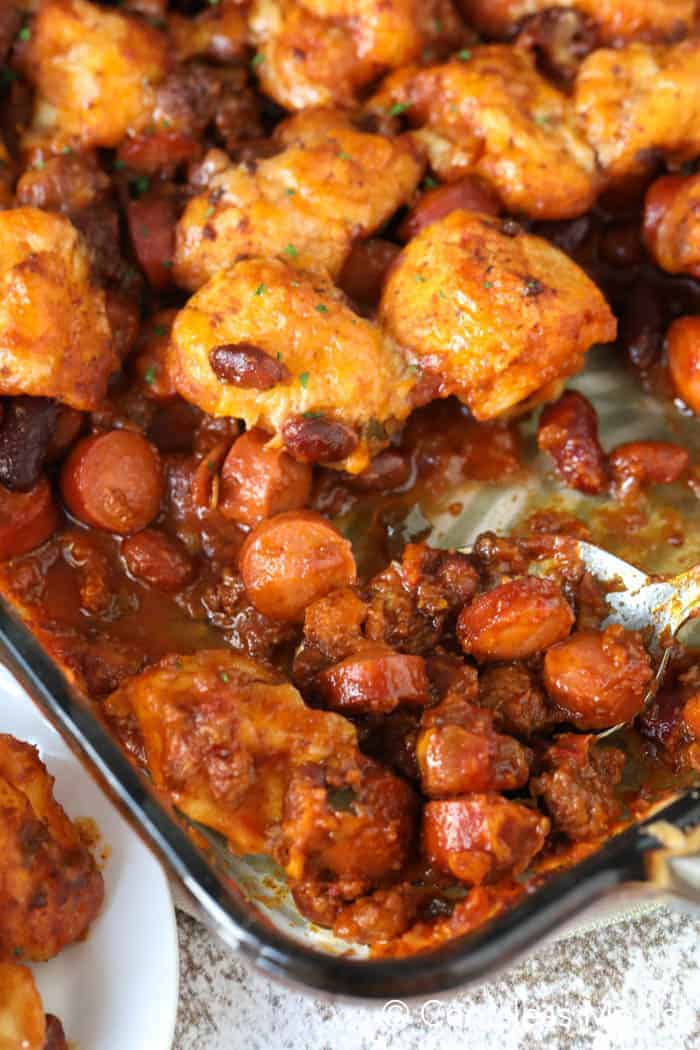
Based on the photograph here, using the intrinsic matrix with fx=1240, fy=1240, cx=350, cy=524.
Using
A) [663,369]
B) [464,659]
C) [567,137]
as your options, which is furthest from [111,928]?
[567,137]

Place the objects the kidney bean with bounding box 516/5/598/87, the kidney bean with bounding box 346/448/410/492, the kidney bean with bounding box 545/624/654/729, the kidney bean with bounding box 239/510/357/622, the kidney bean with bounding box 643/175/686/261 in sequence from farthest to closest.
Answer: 1. the kidney bean with bounding box 516/5/598/87
2. the kidney bean with bounding box 643/175/686/261
3. the kidney bean with bounding box 346/448/410/492
4. the kidney bean with bounding box 239/510/357/622
5. the kidney bean with bounding box 545/624/654/729


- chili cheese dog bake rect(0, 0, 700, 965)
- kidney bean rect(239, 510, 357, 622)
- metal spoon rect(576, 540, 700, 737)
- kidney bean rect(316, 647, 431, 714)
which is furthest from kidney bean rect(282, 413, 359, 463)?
metal spoon rect(576, 540, 700, 737)

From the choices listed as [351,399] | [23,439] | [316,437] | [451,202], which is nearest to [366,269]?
[451,202]

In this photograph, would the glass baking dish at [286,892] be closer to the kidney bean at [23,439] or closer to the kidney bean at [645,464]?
the kidney bean at [23,439]

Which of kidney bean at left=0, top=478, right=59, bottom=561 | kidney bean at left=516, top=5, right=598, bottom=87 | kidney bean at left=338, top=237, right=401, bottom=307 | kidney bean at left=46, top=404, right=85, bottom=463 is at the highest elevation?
kidney bean at left=516, top=5, right=598, bottom=87

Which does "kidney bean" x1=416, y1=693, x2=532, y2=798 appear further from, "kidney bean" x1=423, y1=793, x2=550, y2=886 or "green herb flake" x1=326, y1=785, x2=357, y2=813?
"green herb flake" x1=326, y1=785, x2=357, y2=813

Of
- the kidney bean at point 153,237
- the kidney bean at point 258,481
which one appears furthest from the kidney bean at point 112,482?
the kidney bean at point 153,237
